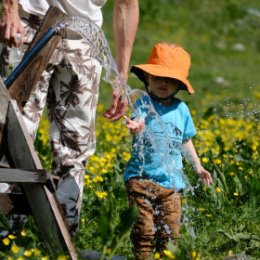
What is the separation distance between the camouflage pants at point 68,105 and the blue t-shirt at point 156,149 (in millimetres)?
297

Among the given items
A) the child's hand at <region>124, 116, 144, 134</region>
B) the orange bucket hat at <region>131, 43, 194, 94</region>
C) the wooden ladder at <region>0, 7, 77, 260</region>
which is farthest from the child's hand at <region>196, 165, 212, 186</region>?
the wooden ladder at <region>0, 7, 77, 260</region>

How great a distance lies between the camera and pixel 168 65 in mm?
5180

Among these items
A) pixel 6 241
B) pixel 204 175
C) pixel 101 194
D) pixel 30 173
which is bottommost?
pixel 101 194

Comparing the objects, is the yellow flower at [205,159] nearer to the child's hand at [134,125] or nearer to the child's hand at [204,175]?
the child's hand at [204,175]

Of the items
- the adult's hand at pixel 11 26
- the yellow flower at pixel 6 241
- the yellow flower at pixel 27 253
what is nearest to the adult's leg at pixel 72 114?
the adult's hand at pixel 11 26

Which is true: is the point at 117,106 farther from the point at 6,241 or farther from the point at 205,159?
the point at 205,159

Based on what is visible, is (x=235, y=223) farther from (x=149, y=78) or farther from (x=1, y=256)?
(x=1, y=256)

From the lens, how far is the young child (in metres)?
5.06

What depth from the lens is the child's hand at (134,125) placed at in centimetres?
487

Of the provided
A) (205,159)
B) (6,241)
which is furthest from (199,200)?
(6,241)

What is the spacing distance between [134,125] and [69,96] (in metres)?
0.49

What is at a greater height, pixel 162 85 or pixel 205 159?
pixel 162 85

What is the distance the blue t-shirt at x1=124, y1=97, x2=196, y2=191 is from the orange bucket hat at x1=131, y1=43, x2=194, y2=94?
15cm

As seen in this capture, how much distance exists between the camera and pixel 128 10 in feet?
17.8
